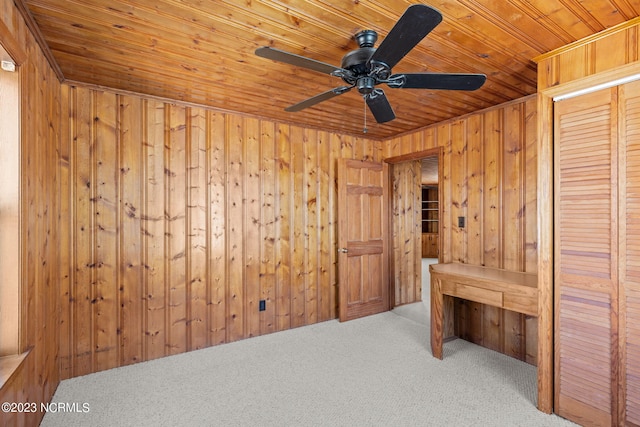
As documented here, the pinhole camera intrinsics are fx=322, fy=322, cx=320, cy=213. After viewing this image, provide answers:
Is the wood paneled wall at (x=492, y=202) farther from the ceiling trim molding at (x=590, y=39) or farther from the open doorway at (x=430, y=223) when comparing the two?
the open doorway at (x=430, y=223)

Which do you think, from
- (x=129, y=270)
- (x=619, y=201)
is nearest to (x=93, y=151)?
(x=129, y=270)

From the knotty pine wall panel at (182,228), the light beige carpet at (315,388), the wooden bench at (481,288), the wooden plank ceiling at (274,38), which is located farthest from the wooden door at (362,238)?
the wooden plank ceiling at (274,38)

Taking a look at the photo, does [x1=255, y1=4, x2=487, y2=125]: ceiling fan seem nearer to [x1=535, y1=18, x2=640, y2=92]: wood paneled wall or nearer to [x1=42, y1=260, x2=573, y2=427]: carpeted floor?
[x1=535, y1=18, x2=640, y2=92]: wood paneled wall

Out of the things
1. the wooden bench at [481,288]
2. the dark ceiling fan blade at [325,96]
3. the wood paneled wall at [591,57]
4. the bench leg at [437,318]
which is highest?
the wood paneled wall at [591,57]

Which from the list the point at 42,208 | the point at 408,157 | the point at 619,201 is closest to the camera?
the point at 619,201

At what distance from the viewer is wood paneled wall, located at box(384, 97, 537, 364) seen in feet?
9.86

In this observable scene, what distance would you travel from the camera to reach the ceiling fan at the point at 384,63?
1284mm

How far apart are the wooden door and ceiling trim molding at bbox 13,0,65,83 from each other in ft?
9.07

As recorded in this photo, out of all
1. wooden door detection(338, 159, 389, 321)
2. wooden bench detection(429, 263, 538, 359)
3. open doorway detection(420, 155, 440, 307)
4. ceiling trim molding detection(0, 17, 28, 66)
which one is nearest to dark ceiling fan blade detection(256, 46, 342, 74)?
ceiling trim molding detection(0, 17, 28, 66)

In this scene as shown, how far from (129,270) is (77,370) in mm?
875

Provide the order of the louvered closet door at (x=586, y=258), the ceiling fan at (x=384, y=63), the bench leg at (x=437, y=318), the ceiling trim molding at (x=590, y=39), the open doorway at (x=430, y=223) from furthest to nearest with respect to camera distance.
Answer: the open doorway at (x=430, y=223) < the bench leg at (x=437, y=318) < the louvered closet door at (x=586, y=258) < the ceiling trim molding at (x=590, y=39) < the ceiling fan at (x=384, y=63)

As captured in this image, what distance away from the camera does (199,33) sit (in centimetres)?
196

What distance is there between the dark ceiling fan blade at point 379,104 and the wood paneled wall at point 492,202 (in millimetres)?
1593

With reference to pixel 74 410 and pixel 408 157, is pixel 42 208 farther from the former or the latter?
pixel 408 157
